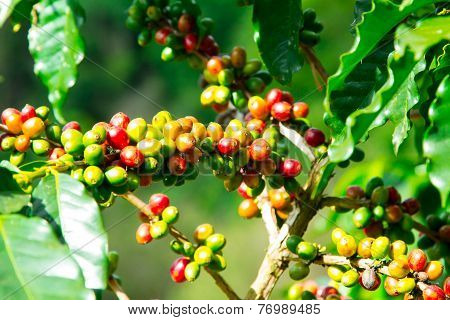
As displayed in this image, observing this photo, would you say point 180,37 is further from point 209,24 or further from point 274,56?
point 274,56

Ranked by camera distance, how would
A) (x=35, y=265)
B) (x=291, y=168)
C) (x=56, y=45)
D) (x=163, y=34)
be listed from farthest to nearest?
(x=163, y=34)
(x=56, y=45)
(x=291, y=168)
(x=35, y=265)

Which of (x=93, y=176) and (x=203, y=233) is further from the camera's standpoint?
(x=203, y=233)

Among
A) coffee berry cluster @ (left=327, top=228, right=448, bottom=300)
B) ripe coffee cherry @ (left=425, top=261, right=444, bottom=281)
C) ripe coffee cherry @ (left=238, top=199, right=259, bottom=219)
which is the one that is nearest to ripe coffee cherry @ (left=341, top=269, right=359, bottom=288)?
coffee berry cluster @ (left=327, top=228, right=448, bottom=300)

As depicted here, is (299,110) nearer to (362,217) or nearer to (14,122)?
(362,217)

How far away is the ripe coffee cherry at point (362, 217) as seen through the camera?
1.41m

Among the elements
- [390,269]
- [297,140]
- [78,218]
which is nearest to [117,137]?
[78,218]

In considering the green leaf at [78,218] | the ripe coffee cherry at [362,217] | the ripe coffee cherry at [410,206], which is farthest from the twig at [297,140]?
the green leaf at [78,218]

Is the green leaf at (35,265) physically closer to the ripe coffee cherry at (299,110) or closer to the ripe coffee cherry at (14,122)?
the ripe coffee cherry at (14,122)

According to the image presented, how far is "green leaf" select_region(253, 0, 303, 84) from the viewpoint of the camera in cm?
142

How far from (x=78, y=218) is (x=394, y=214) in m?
0.65

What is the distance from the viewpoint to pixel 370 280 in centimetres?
119

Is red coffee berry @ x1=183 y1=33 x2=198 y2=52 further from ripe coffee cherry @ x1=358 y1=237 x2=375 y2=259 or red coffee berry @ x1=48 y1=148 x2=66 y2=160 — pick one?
ripe coffee cherry @ x1=358 y1=237 x2=375 y2=259

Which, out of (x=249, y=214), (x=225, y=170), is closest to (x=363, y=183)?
(x=249, y=214)
